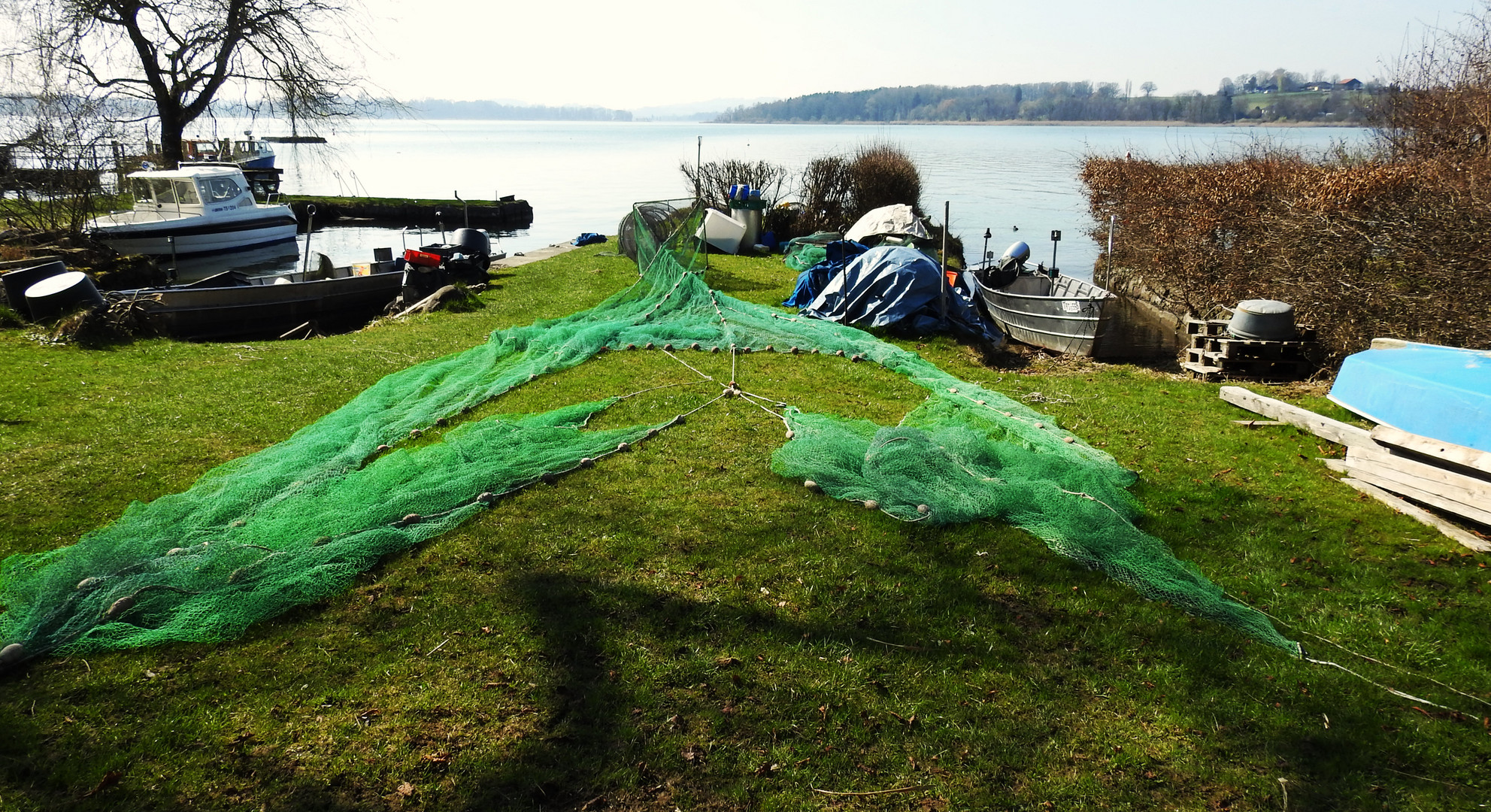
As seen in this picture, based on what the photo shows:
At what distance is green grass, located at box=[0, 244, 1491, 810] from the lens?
347 cm

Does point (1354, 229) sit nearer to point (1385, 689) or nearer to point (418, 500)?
point (1385, 689)

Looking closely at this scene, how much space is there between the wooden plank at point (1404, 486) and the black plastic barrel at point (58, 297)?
49.5 ft

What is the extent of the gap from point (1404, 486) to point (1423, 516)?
0.89 feet

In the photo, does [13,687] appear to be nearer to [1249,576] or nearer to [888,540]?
[888,540]

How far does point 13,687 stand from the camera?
3.84 m

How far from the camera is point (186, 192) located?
74.8ft

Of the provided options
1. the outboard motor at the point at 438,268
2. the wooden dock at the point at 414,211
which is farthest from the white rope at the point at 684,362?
the wooden dock at the point at 414,211

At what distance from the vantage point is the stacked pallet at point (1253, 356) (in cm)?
1111

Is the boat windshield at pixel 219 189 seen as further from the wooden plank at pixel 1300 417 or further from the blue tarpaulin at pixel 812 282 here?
the wooden plank at pixel 1300 417

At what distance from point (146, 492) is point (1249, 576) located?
7734 millimetres

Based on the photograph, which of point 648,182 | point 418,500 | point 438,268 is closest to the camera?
point 418,500

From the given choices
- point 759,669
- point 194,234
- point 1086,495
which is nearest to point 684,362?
point 1086,495

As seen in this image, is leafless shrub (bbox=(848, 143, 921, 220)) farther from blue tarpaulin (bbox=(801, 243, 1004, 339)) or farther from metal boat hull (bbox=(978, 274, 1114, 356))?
blue tarpaulin (bbox=(801, 243, 1004, 339))

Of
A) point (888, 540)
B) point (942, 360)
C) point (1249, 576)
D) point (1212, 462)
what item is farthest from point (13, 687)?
point (942, 360)
